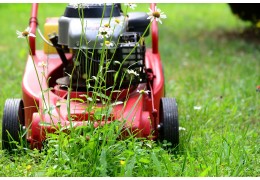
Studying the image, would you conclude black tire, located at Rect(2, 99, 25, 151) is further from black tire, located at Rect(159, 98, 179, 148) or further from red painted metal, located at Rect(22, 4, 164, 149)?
black tire, located at Rect(159, 98, 179, 148)

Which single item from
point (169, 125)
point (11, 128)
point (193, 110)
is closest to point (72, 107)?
point (11, 128)

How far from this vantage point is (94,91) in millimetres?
2561

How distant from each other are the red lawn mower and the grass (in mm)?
109

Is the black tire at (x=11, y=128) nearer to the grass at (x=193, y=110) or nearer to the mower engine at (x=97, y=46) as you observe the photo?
the grass at (x=193, y=110)

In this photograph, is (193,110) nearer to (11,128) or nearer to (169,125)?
(169,125)

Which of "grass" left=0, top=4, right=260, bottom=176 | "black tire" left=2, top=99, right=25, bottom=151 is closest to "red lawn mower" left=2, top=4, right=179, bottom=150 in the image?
"black tire" left=2, top=99, right=25, bottom=151

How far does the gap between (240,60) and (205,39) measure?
115 centimetres

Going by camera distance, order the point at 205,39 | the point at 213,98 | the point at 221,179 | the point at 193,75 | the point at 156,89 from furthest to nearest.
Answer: the point at 205,39
the point at 193,75
the point at 213,98
the point at 156,89
the point at 221,179

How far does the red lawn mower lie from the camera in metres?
2.70

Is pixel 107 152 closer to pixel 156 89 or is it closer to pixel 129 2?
pixel 129 2

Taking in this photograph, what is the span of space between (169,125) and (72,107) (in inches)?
18.5

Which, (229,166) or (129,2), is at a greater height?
(129,2)

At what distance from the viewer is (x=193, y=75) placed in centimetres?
475

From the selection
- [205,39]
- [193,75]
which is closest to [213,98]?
[193,75]
